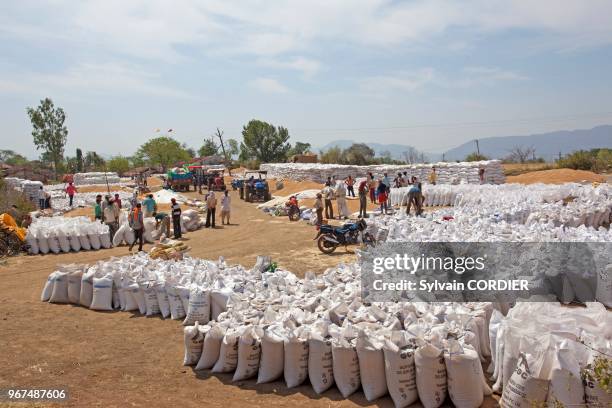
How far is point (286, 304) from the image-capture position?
17.8 ft

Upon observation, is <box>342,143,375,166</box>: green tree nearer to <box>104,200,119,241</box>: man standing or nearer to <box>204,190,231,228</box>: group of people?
<box>204,190,231,228</box>: group of people

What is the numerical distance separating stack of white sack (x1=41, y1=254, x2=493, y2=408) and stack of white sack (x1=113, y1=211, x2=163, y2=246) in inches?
270

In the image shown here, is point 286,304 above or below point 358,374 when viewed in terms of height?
above

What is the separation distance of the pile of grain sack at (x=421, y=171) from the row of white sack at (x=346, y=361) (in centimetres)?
1760

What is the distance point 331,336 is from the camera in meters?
4.51

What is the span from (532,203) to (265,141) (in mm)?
47091

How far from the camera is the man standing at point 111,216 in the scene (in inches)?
521

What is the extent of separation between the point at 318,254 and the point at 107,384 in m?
6.43

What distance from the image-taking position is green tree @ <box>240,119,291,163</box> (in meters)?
57.3

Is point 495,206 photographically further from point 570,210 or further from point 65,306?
point 65,306

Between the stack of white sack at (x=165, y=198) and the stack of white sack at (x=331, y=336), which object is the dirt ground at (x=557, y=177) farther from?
the stack of white sack at (x=331, y=336)

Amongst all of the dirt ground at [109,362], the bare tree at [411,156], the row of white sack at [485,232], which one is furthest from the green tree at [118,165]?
the row of white sack at [485,232]

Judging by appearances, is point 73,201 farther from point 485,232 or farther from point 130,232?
point 485,232

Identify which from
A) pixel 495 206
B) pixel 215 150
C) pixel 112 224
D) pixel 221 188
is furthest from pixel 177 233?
pixel 215 150
